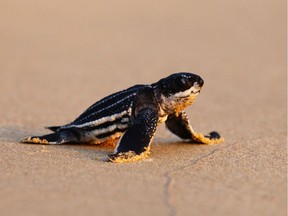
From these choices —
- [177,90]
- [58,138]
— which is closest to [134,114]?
[177,90]

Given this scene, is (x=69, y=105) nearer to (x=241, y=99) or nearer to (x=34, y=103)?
(x=34, y=103)

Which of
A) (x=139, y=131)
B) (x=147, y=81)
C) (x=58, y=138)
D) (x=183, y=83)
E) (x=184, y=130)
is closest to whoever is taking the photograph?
(x=139, y=131)

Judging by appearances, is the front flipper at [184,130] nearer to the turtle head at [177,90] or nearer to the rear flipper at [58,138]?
the turtle head at [177,90]

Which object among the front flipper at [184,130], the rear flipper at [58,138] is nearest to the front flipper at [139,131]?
the front flipper at [184,130]

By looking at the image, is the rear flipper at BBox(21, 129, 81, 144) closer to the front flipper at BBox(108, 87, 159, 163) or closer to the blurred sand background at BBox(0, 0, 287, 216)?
the blurred sand background at BBox(0, 0, 287, 216)

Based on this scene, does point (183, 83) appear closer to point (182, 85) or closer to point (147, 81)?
point (182, 85)
